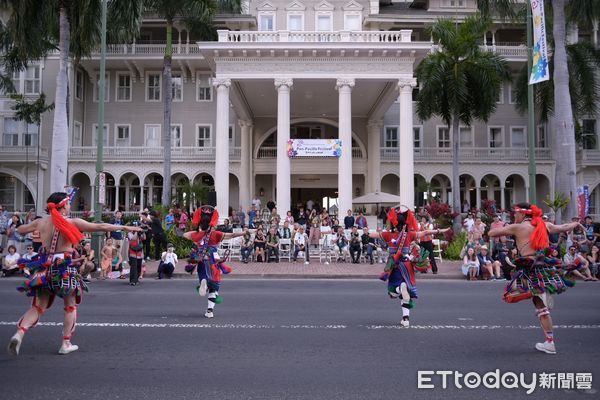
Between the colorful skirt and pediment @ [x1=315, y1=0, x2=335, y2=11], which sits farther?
pediment @ [x1=315, y1=0, x2=335, y2=11]

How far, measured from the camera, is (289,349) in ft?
21.2

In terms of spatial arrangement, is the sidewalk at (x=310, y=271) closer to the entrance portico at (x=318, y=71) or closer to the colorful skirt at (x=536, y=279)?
the entrance portico at (x=318, y=71)

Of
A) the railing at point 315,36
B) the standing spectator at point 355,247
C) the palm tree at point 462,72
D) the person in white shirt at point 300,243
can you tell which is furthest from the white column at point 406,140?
the person in white shirt at point 300,243

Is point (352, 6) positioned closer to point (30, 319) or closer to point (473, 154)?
point (473, 154)

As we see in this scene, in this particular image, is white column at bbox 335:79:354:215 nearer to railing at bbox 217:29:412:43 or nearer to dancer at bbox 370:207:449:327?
railing at bbox 217:29:412:43

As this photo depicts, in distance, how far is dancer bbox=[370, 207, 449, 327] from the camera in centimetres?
814

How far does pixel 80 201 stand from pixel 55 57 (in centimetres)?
1057

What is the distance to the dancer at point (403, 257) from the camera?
8.14 m

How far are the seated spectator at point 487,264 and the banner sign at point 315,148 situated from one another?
1080 centimetres

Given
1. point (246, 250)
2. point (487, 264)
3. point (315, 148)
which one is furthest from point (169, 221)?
point (487, 264)

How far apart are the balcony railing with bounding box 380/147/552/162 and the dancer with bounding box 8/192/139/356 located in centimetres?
3013

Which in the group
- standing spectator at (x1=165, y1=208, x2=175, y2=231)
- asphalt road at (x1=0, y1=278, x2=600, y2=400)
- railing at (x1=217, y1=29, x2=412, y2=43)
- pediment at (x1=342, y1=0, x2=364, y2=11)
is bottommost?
asphalt road at (x1=0, y1=278, x2=600, y2=400)

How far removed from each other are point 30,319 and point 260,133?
3046 cm

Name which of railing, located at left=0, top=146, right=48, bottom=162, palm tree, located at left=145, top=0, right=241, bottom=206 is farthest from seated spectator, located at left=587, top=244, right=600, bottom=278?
railing, located at left=0, top=146, right=48, bottom=162
